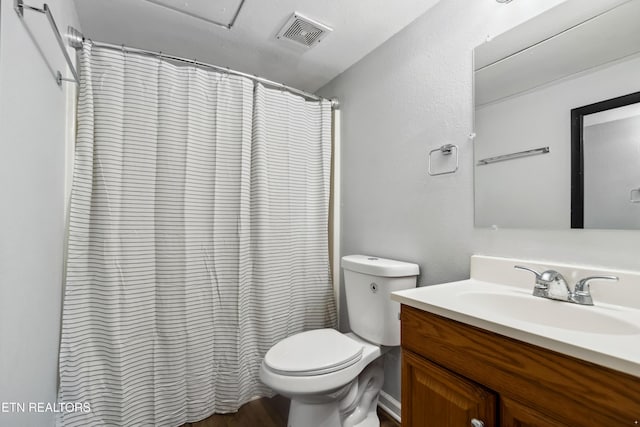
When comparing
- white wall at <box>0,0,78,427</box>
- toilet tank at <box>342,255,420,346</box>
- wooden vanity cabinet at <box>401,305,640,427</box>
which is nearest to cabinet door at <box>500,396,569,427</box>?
wooden vanity cabinet at <box>401,305,640,427</box>

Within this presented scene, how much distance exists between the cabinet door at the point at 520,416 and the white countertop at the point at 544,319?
160 mm

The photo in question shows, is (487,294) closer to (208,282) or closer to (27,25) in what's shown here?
(208,282)

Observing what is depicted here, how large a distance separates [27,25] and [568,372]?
1.61 m

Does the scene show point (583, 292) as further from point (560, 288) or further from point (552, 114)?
point (552, 114)

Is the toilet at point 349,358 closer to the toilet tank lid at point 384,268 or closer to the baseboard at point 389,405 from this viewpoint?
the toilet tank lid at point 384,268

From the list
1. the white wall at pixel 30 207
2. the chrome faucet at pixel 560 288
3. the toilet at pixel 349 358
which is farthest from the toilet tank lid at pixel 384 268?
the white wall at pixel 30 207

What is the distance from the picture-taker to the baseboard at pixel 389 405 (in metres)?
1.51

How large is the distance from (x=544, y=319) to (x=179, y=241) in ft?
5.22

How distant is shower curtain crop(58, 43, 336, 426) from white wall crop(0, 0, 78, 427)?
0.11m

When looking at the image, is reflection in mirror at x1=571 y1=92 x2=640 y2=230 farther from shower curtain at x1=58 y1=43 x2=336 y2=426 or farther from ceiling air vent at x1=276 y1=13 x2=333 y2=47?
shower curtain at x1=58 y1=43 x2=336 y2=426

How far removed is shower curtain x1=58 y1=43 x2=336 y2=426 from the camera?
4.18 ft

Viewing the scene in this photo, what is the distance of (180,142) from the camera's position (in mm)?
1490

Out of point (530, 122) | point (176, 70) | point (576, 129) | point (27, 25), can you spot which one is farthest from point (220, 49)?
point (576, 129)

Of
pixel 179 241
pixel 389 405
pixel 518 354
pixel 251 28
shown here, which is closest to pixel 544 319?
pixel 518 354
